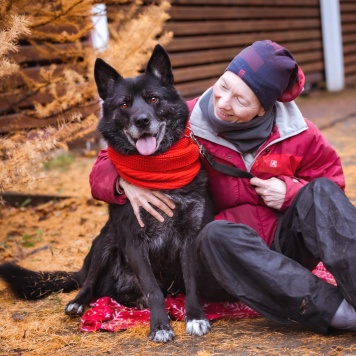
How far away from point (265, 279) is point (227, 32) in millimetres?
9983

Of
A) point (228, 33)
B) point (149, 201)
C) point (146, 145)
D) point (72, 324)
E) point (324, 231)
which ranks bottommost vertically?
point (72, 324)

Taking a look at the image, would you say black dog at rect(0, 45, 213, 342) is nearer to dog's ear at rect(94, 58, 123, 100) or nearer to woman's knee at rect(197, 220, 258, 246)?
dog's ear at rect(94, 58, 123, 100)

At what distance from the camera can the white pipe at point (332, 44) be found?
15102mm

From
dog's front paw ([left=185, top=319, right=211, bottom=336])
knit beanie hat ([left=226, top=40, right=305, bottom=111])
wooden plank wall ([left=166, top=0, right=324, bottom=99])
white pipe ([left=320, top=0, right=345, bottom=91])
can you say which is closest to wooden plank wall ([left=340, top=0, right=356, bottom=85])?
white pipe ([left=320, top=0, right=345, bottom=91])

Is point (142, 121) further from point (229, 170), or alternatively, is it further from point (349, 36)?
point (349, 36)

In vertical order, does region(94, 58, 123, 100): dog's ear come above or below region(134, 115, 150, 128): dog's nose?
above

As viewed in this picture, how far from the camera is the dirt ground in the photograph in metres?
2.73

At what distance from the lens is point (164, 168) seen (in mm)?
3178

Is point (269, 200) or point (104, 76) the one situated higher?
point (104, 76)

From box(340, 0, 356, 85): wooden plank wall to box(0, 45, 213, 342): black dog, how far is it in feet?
44.4

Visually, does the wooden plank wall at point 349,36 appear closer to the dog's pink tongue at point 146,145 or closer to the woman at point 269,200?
the woman at point 269,200

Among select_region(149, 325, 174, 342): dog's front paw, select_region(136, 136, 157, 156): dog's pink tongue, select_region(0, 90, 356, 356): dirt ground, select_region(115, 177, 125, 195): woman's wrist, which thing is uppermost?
select_region(136, 136, 157, 156): dog's pink tongue

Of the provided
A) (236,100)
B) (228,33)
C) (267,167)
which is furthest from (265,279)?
(228,33)

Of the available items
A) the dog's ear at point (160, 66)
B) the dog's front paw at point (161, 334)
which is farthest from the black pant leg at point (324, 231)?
the dog's ear at point (160, 66)
